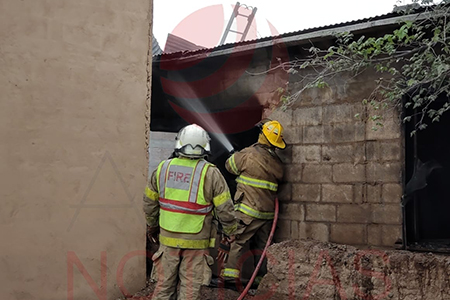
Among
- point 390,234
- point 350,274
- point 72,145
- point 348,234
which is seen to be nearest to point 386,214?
point 390,234

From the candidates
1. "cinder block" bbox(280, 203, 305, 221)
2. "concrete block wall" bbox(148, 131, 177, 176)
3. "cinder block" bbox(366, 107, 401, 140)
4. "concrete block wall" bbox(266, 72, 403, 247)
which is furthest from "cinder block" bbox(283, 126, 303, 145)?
A: "concrete block wall" bbox(148, 131, 177, 176)

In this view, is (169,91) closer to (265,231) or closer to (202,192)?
(265,231)

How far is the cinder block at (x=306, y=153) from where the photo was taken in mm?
5113

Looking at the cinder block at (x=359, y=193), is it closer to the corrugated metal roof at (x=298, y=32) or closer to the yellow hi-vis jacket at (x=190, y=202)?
the yellow hi-vis jacket at (x=190, y=202)

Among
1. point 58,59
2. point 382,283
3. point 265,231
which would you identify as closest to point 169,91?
point 58,59

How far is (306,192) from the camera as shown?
5.15 metres

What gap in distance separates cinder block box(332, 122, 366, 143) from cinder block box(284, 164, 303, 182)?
0.55m

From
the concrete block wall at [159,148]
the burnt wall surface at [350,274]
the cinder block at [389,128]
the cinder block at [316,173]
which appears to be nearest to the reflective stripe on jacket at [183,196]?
the burnt wall surface at [350,274]

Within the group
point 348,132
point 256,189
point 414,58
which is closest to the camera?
point 414,58

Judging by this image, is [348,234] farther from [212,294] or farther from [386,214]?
[212,294]

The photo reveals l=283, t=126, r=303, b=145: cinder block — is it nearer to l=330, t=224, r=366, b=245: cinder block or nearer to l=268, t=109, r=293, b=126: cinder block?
l=268, t=109, r=293, b=126: cinder block

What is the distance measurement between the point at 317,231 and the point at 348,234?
372 millimetres

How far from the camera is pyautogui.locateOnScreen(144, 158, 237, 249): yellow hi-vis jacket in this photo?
3.99 metres

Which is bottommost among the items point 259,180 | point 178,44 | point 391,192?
point 391,192
